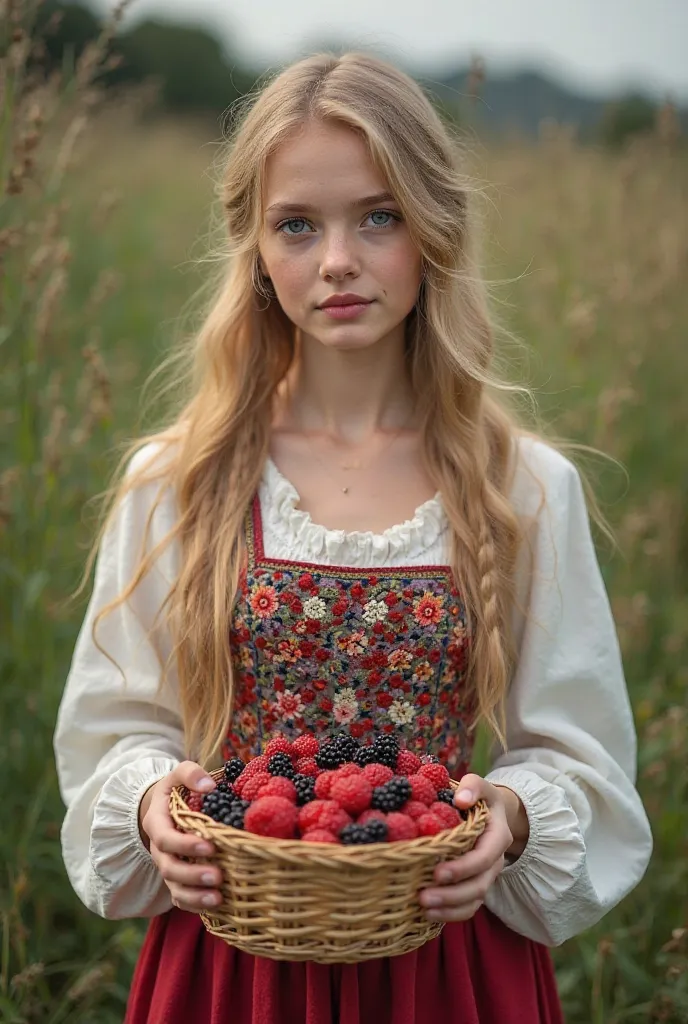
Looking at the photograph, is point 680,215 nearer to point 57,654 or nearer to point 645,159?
point 645,159

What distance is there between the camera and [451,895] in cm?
134

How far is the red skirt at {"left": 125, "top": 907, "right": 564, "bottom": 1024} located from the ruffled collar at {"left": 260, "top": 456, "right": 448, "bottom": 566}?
0.65 meters

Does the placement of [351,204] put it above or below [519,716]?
above

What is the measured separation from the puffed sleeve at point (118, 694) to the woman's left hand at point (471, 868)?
578mm

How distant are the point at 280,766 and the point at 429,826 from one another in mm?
235

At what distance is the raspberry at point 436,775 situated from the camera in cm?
146

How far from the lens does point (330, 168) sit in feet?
5.51

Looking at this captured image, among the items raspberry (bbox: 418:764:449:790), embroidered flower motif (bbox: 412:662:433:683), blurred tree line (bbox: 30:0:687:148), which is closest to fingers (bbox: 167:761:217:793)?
raspberry (bbox: 418:764:449:790)

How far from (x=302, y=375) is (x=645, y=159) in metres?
2.23

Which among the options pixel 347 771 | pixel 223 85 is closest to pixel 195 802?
pixel 347 771

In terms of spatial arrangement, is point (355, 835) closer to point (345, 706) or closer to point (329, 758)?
point (329, 758)

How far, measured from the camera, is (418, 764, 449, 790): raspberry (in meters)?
1.46

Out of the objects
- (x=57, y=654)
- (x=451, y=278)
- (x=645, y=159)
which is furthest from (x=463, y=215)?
(x=645, y=159)

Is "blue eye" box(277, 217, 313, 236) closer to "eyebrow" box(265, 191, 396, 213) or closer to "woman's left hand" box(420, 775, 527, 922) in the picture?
"eyebrow" box(265, 191, 396, 213)
